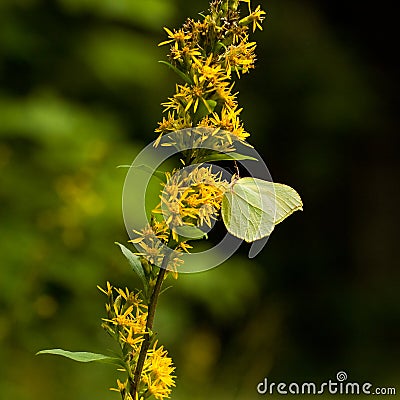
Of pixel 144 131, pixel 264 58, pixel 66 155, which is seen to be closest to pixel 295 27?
pixel 264 58

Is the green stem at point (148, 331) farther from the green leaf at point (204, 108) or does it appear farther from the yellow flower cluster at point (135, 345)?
the green leaf at point (204, 108)

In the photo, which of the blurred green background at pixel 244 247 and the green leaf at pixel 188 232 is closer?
the green leaf at pixel 188 232

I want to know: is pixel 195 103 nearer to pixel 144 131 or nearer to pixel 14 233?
pixel 14 233

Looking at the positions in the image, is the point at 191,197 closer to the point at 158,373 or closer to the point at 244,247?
the point at 158,373

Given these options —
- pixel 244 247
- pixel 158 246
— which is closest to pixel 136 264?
pixel 158 246

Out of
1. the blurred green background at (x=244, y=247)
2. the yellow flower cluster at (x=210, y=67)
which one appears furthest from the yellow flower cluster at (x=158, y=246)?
the blurred green background at (x=244, y=247)
